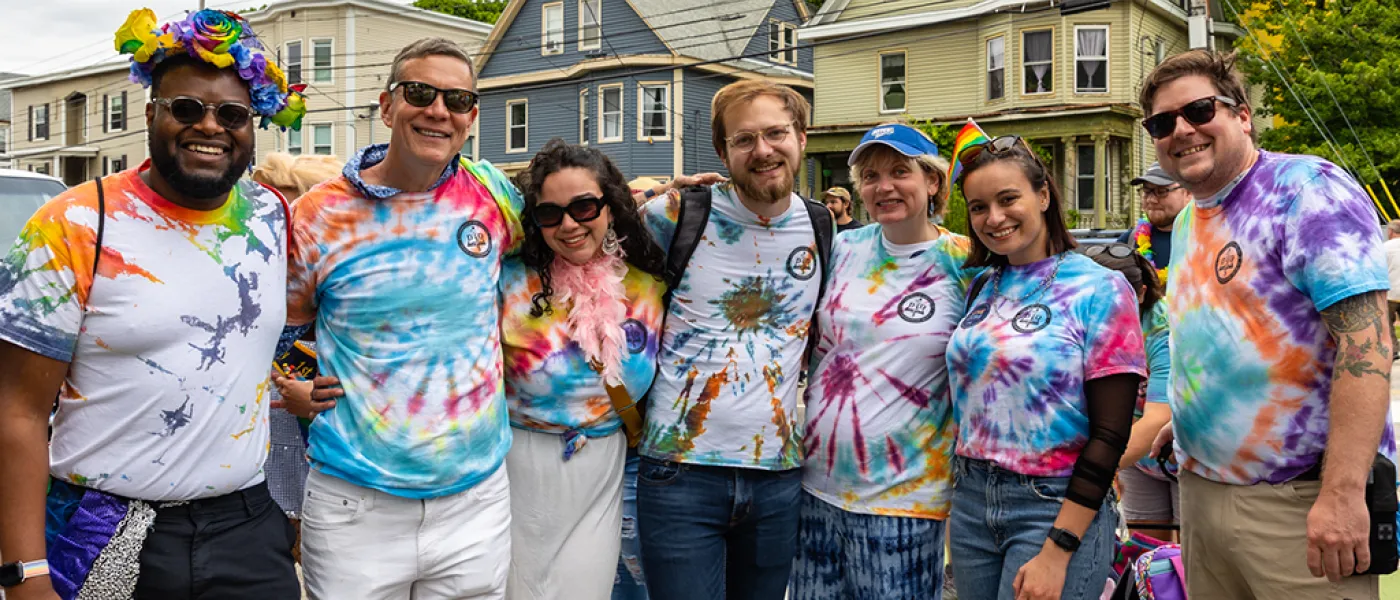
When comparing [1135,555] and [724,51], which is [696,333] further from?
[724,51]

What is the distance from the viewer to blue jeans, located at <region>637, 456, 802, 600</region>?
10.9 feet

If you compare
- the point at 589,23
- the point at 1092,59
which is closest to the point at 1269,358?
the point at 1092,59

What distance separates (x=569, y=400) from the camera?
3.25 metres

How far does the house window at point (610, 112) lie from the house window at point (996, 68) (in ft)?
30.8

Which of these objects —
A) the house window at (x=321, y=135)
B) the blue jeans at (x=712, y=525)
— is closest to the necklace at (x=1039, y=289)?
the blue jeans at (x=712, y=525)

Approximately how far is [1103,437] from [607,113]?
2460cm

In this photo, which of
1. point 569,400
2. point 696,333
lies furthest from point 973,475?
point 569,400

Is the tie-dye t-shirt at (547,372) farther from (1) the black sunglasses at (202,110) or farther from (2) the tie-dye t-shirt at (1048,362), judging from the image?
(2) the tie-dye t-shirt at (1048,362)

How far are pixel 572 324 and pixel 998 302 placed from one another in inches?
52.5

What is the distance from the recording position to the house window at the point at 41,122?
4069cm

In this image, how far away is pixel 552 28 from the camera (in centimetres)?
2786

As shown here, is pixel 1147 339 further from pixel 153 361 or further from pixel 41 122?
pixel 41 122

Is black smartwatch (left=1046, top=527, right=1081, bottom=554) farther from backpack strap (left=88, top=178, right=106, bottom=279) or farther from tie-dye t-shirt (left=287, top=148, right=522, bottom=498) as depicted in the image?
backpack strap (left=88, top=178, right=106, bottom=279)

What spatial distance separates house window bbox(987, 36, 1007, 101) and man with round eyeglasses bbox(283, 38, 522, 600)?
20411mm
